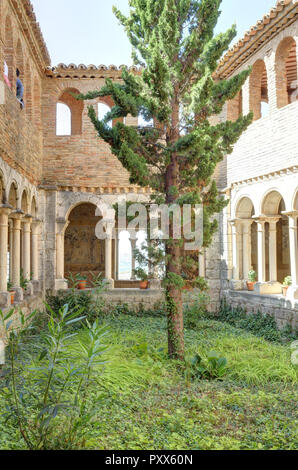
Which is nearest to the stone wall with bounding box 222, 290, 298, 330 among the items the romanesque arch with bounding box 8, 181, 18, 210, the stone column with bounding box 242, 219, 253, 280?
the stone column with bounding box 242, 219, 253, 280

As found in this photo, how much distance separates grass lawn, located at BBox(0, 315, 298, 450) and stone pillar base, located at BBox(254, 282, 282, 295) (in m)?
2.78

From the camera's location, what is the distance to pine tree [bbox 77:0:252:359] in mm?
6523

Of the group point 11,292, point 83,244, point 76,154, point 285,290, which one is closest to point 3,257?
point 11,292

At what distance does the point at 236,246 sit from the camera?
11.8 meters

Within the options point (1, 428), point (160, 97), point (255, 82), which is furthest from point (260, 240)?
point (1, 428)

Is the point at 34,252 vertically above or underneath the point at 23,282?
above

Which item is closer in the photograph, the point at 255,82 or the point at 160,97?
the point at 160,97

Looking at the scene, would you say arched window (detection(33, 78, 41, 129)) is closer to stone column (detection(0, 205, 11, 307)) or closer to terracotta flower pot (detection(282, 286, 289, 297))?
stone column (detection(0, 205, 11, 307))

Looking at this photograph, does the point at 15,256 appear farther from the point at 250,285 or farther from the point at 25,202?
the point at 250,285

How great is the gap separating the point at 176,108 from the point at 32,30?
16.2ft

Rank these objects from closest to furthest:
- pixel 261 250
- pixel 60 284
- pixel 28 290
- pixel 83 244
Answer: pixel 28 290 < pixel 261 250 < pixel 60 284 < pixel 83 244

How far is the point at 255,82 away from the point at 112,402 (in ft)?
30.9

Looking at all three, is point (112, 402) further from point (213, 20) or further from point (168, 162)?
point (213, 20)
